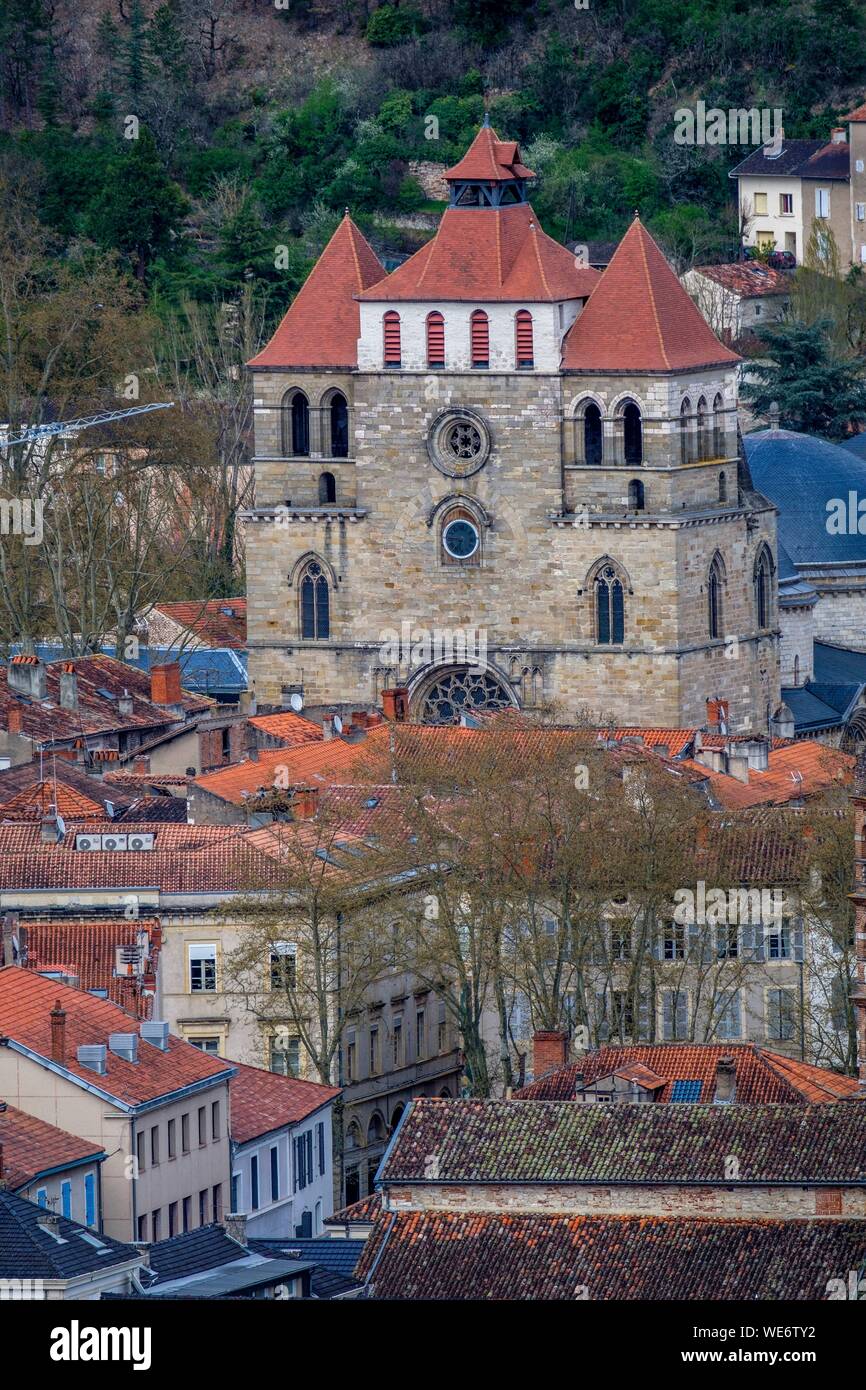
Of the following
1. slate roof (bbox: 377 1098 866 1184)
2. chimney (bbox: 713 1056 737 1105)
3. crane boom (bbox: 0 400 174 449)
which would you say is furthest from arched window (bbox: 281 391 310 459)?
slate roof (bbox: 377 1098 866 1184)

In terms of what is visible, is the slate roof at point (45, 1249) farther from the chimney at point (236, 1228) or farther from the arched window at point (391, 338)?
the arched window at point (391, 338)

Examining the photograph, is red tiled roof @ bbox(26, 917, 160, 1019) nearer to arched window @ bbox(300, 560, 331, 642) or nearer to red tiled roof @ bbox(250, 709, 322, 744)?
red tiled roof @ bbox(250, 709, 322, 744)

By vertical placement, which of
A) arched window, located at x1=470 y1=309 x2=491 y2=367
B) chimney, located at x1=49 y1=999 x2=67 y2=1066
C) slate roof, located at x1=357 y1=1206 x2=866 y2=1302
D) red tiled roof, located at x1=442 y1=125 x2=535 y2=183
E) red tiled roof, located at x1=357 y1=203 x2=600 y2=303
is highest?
red tiled roof, located at x1=442 y1=125 x2=535 y2=183

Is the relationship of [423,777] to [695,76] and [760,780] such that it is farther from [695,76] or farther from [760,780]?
[695,76]

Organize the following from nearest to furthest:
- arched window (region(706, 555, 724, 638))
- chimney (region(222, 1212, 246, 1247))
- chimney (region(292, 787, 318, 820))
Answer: chimney (region(222, 1212, 246, 1247)) → chimney (region(292, 787, 318, 820)) → arched window (region(706, 555, 724, 638))

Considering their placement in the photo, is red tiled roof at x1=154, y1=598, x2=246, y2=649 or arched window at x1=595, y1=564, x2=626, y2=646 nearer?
arched window at x1=595, y1=564, x2=626, y2=646

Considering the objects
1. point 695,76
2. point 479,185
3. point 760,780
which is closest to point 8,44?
point 695,76

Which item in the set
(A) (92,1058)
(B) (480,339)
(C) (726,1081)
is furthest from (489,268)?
(C) (726,1081)

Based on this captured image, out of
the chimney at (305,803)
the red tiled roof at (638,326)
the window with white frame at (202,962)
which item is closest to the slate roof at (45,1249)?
the window with white frame at (202,962)
